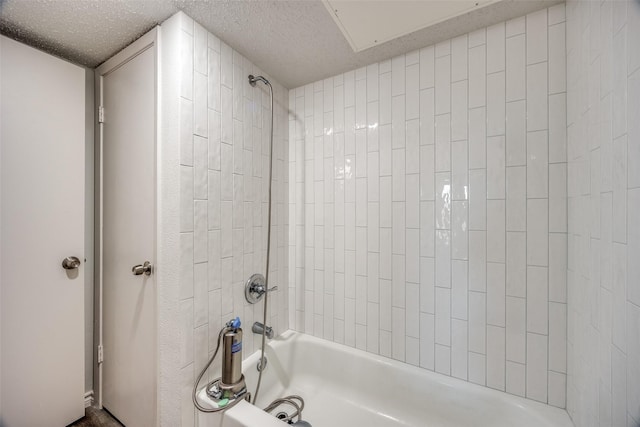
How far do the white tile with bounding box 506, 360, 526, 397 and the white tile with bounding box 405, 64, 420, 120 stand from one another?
1325mm

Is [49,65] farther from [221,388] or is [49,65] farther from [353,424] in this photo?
[353,424]

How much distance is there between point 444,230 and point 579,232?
0.48 m

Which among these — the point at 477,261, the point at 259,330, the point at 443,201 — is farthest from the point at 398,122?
the point at 259,330

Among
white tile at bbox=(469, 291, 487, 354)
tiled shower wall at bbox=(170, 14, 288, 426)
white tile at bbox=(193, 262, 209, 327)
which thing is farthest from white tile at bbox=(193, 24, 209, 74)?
white tile at bbox=(469, 291, 487, 354)

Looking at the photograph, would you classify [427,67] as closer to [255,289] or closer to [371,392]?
[255,289]

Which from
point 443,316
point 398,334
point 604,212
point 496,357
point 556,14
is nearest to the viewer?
point 604,212

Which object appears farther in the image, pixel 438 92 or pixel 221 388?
pixel 438 92

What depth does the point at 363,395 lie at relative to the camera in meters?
1.41

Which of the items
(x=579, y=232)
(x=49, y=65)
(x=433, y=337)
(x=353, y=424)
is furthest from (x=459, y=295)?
(x=49, y=65)

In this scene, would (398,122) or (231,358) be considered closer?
(231,358)

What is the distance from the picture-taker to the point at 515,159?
3.67ft

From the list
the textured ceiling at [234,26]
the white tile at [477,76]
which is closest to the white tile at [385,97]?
the textured ceiling at [234,26]

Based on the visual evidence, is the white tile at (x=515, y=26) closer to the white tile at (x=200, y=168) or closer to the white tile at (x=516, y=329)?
the white tile at (x=516, y=329)

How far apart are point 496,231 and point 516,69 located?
77 centimetres
